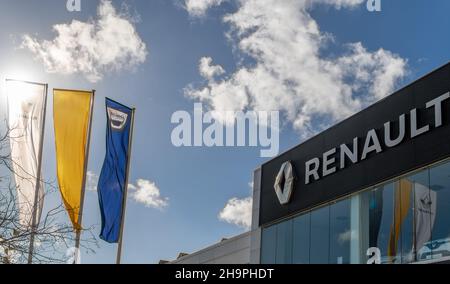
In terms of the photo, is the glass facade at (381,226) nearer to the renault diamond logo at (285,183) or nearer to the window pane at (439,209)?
the window pane at (439,209)

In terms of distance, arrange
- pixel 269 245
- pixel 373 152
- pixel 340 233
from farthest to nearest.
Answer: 1. pixel 269 245
2. pixel 340 233
3. pixel 373 152

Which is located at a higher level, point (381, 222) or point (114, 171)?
point (114, 171)

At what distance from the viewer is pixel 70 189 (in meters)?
22.7

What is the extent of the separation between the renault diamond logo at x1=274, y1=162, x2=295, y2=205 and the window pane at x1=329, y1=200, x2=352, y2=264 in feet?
10.3

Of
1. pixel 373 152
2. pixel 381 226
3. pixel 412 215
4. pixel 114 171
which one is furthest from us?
pixel 114 171

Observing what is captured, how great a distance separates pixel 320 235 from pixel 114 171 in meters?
8.26

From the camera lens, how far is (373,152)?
19.9m

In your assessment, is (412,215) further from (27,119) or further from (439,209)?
(27,119)

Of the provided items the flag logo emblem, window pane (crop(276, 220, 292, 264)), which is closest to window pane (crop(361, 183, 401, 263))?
window pane (crop(276, 220, 292, 264))

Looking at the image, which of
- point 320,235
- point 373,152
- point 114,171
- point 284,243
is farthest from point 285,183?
point 114,171

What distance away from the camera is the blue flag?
2358 cm

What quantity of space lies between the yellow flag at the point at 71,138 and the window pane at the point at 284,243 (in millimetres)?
7961
